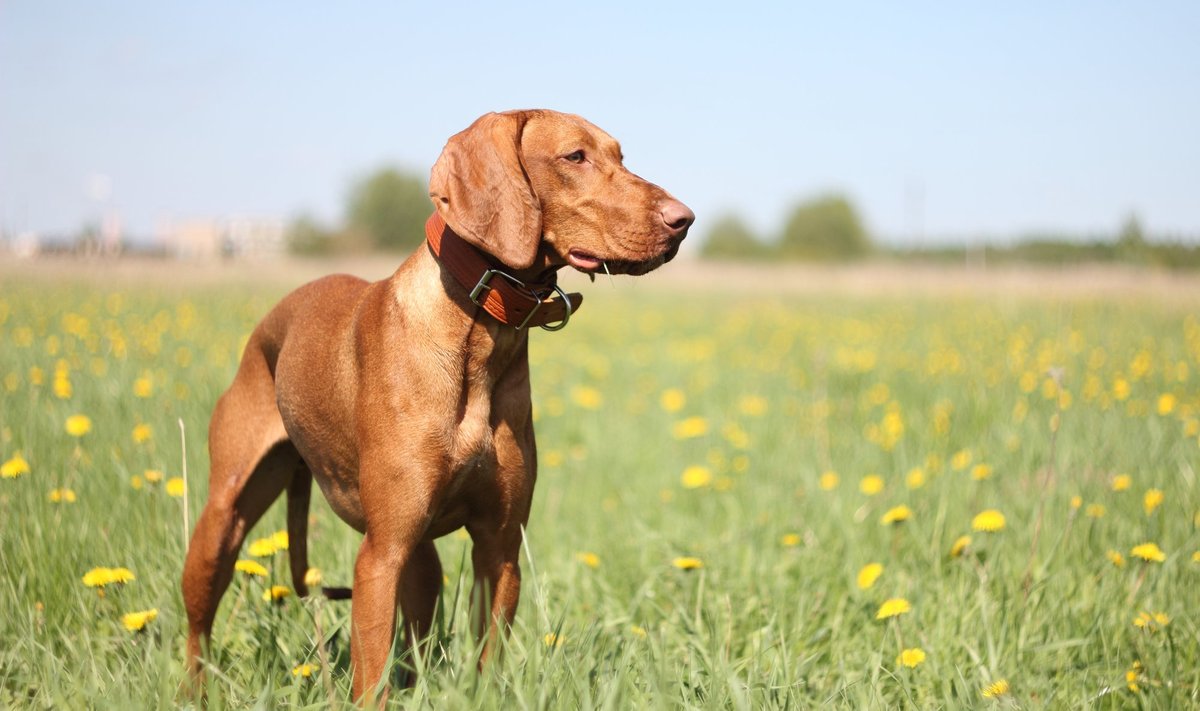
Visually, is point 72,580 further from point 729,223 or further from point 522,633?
point 729,223

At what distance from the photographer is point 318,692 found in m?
2.35

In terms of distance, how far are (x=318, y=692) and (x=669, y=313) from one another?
15115mm

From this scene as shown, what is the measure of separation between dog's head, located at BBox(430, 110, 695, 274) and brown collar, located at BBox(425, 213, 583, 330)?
8cm

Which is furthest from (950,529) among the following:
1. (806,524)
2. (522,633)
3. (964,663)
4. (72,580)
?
(72,580)

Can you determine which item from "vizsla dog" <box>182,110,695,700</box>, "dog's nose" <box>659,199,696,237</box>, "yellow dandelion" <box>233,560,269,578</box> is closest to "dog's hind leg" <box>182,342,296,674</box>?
"yellow dandelion" <box>233,560,269,578</box>

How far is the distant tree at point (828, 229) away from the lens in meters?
85.8

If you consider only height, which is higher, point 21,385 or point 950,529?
→ point 21,385

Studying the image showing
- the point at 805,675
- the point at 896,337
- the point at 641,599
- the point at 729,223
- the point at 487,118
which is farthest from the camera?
the point at 729,223

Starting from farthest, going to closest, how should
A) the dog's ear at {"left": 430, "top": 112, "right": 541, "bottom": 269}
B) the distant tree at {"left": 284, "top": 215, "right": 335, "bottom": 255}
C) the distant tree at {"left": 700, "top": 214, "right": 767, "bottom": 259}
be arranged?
the distant tree at {"left": 700, "top": 214, "right": 767, "bottom": 259}
the distant tree at {"left": 284, "top": 215, "right": 335, "bottom": 255}
the dog's ear at {"left": 430, "top": 112, "right": 541, "bottom": 269}

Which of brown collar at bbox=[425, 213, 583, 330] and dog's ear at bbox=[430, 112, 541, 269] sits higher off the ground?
dog's ear at bbox=[430, 112, 541, 269]

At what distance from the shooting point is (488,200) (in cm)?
222

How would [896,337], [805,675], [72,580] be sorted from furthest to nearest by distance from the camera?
[896,337] < [72,580] < [805,675]

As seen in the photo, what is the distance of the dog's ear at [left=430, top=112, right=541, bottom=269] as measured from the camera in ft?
7.26

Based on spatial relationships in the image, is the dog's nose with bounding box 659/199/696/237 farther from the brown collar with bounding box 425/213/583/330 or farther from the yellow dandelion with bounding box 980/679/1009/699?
the yellow dandelion with bounding box 980/679/1009/699
